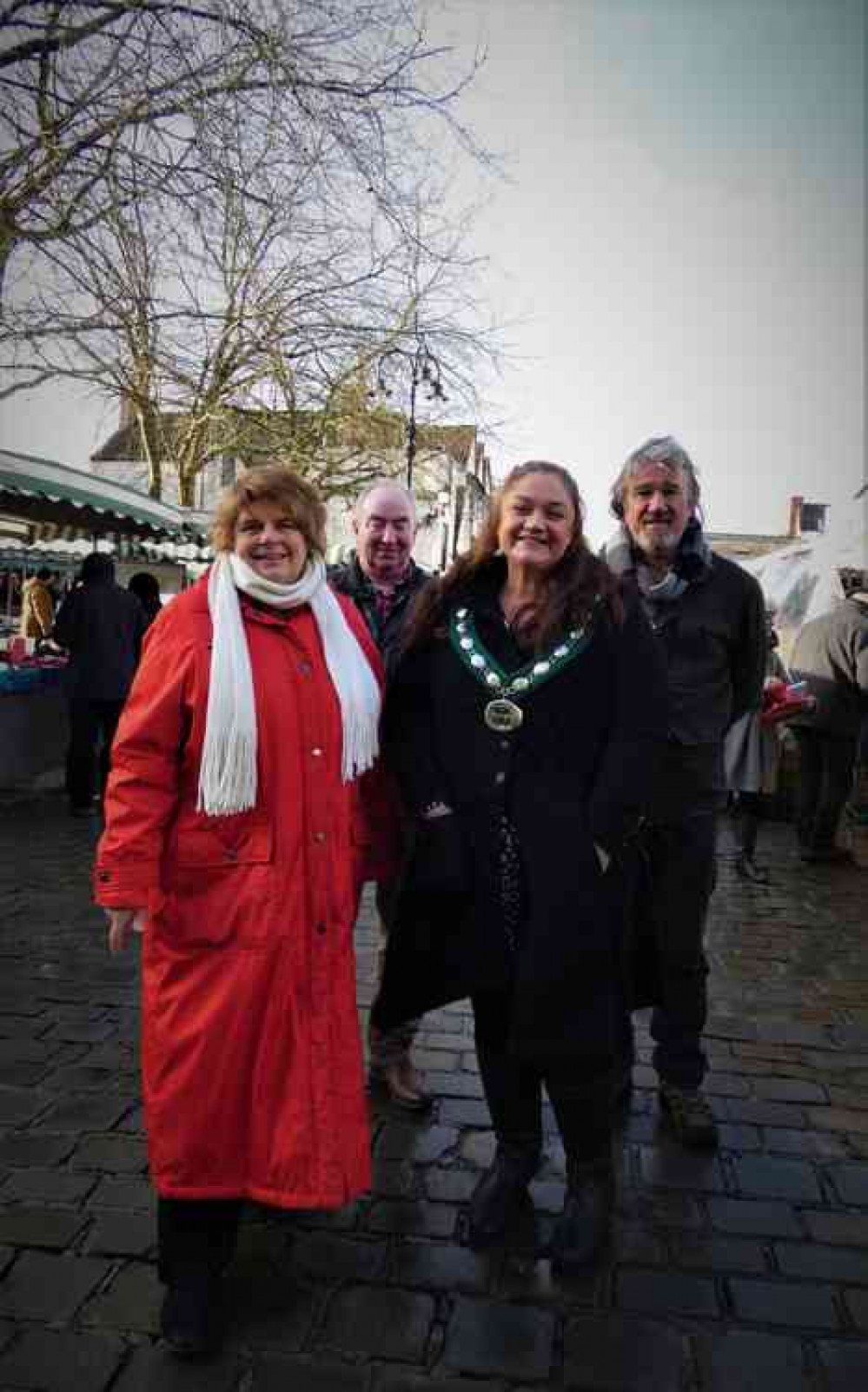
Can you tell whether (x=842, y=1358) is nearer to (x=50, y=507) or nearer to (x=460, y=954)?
(x=460, y=954)

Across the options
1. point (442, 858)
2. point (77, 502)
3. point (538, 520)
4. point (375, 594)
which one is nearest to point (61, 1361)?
point (442, 858)

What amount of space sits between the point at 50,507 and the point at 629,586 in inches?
327

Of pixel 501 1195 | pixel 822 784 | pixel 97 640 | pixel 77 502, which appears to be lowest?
pixel 501 1195

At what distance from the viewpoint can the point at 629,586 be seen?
2.63 metres

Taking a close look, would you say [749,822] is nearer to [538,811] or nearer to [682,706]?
[682,706]

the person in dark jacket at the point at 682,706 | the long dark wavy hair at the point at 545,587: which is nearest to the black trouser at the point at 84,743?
the person in dark jacket at the point at 682,706

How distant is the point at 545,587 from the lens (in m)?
2.58

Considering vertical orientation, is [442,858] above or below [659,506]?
below

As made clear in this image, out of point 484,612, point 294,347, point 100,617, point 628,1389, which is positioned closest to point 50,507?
point 100,617

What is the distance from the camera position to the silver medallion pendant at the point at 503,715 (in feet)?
8.04

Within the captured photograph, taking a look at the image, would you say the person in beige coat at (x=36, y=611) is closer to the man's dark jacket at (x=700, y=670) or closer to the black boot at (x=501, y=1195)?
the man's dark jacket at (x=700, y=670)

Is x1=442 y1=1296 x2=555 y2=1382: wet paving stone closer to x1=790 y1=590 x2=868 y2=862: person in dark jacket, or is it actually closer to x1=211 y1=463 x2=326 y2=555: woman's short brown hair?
x1=211 y1=463 x2=326 y2=555: woman's short brown hair

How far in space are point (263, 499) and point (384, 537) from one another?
116cm

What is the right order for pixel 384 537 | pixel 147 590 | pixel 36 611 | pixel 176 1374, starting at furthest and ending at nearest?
pixel 36 611 < pixel 147 590 < pixel 384 537 < pixel 176 1374
